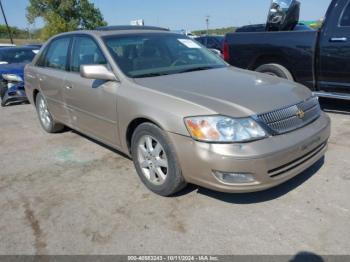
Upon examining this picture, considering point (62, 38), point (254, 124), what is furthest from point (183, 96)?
point (62, 38)

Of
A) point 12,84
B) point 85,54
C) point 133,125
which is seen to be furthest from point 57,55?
point 12,84

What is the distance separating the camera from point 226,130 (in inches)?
112

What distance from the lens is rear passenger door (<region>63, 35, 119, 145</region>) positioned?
12.6ft

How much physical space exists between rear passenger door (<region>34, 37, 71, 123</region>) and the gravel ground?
3.41 feet

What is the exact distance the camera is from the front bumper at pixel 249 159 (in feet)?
9.17

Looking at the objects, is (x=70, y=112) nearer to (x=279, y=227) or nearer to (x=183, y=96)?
(x=183, y=96)

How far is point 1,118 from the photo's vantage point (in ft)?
24.1

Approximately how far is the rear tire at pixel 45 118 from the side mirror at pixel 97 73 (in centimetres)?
218

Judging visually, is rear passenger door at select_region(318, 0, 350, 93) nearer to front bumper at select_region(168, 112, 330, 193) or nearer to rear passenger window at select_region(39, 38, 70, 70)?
front bumper at select_region(168, 112, 330, 193)

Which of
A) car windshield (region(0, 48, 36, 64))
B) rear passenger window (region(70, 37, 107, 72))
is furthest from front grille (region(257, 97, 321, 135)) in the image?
car windshield (region(0, 48, 36, 64))

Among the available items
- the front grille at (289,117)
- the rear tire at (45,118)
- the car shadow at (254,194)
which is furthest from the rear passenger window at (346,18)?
the rear tire at (45,118)

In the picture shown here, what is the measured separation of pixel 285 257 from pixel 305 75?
398cm

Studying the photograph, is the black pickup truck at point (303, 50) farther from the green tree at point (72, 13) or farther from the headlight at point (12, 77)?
the green tree at point (72, 13)

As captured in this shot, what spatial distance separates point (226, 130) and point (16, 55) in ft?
30.4
